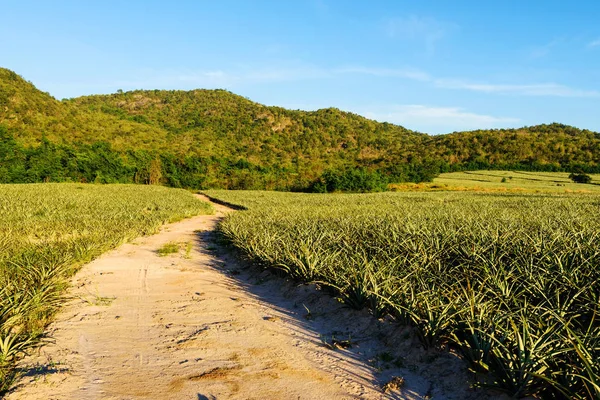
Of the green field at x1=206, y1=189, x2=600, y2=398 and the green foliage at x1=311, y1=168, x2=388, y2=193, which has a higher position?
the green field at x1=206, y1=189, x2=600, y2=398

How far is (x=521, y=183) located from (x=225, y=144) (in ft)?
223

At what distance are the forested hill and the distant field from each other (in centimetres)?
883

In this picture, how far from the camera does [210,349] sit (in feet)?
13.3

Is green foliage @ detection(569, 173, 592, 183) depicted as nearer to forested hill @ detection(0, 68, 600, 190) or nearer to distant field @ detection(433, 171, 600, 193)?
distant field @ detection(433, 171, 600, 193)

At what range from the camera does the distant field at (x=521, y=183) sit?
4581 cm

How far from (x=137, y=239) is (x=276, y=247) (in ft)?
20.8

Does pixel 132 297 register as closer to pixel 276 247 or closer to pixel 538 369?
pixel 276 247

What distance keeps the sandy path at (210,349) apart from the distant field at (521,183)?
156ft

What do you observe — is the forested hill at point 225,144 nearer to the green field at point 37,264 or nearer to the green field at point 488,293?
the green field at point 37,264

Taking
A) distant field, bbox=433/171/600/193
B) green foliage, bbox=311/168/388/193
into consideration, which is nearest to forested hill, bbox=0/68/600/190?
green foliage, bbox=311/168/388/193

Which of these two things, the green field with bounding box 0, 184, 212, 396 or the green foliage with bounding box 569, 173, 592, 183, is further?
the green foliage with bounding box 569, 173, 592, 183

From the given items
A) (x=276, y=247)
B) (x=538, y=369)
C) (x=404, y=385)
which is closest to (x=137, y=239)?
(x=276, y=247)

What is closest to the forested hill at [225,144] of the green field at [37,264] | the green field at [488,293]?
the green field at [37,264]

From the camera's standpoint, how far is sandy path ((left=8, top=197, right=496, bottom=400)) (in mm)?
3203
